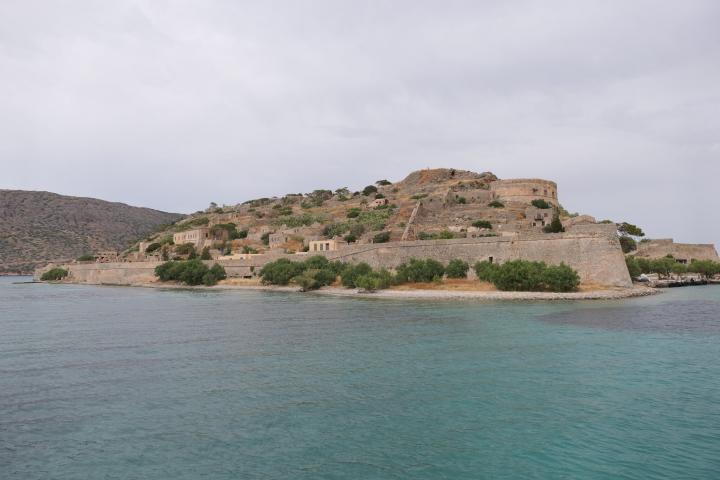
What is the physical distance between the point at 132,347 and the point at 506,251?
27.5m

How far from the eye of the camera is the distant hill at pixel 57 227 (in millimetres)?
105688

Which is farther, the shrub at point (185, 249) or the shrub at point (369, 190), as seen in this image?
the shrub at point (369, 190)

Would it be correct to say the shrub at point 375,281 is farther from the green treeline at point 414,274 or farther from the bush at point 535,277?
the bush at point 535,277

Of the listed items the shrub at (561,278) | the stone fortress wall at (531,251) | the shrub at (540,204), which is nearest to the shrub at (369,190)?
the shrub at (540,204)

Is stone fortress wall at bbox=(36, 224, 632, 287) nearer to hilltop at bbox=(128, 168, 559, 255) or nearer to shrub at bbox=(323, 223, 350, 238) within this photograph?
hilltop at bbox=(128, 168, 559, 255)

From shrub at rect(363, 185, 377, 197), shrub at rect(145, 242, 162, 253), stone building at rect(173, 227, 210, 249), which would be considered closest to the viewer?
stone building at rect(173, 227, 210, 249)

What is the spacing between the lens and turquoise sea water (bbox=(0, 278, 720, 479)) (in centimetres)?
850

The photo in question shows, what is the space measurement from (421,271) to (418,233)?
1068cm

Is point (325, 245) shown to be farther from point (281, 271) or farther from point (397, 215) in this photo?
point (397, 215)

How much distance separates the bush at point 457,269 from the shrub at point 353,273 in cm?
639

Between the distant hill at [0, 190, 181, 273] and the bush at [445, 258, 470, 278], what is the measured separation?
82.8 meters

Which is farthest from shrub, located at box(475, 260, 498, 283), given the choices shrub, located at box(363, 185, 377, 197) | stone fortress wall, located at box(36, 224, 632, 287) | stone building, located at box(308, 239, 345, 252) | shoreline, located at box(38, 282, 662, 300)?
shrub, located at box(363, 185, 377, 197)

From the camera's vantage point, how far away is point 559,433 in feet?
31.9

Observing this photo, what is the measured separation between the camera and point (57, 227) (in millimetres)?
115125
